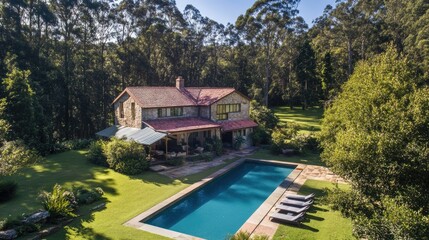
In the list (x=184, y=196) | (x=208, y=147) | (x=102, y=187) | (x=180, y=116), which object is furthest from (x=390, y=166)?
(x=180, y=116)

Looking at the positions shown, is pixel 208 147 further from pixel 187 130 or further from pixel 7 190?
pixel 7 190

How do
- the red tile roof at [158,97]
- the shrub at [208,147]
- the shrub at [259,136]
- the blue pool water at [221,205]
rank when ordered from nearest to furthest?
1. the blue pool water at [221,205]
2. the red tile roof at [158,97]
3. the shrub at [208,147]
4. the shrub at [259,136]

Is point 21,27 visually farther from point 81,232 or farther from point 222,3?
point 81,232

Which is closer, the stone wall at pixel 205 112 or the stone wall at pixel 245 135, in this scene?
the stone wall at pixel 205 112

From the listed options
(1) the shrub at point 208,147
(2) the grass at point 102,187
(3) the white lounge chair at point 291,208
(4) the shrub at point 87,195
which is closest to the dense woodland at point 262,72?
(3) the white lounge chair at point 291,208

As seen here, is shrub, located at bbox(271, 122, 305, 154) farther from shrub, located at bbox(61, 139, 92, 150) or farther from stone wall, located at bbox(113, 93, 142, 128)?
shrub, located at bbox(61, 139, 92, 150)

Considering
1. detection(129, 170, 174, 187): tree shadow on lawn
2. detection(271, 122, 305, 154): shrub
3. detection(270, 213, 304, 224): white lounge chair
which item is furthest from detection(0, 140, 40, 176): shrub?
detection(271, 122, 305, 154): shrub

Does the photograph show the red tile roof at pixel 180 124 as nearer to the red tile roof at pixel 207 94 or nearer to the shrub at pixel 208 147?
the shrub at pixel 208 147
